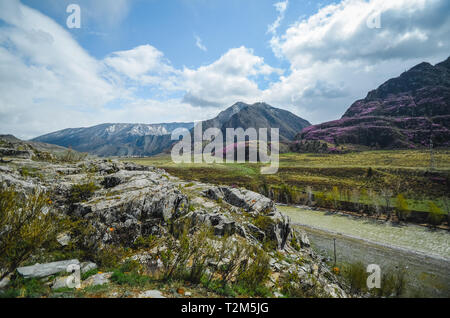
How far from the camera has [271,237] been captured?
63.3 feet

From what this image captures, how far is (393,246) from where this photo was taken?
84.8 feet

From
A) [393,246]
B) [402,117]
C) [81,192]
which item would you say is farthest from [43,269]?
[402,117]

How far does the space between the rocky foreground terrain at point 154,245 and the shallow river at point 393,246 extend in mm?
8327

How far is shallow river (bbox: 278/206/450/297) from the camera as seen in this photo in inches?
739

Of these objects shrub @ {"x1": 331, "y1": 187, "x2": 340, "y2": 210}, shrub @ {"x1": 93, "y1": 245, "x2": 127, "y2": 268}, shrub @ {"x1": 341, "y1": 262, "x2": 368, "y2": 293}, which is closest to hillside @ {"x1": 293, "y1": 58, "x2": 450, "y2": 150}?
shrub @ {"x1": 331, "y1": 187, "x2": 340, "y2": 210}

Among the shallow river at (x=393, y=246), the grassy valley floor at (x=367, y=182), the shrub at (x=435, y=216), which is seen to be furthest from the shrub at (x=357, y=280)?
the grassy valley floor at (x=367, y=182)

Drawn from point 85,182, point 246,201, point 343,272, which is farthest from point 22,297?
point 343,272

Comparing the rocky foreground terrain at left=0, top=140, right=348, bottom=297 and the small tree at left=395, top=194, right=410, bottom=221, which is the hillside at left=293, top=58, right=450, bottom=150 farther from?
the rocky foreground terrain at left=0, top=140, right=348, bottom=297

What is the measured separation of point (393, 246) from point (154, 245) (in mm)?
32186

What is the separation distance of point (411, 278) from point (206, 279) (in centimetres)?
2273

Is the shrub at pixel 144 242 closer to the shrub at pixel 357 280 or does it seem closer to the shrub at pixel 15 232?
the shrub at pixel 15 232

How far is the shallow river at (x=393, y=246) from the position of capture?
18772 millimetres

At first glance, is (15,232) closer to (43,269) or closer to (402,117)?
(43,269)
